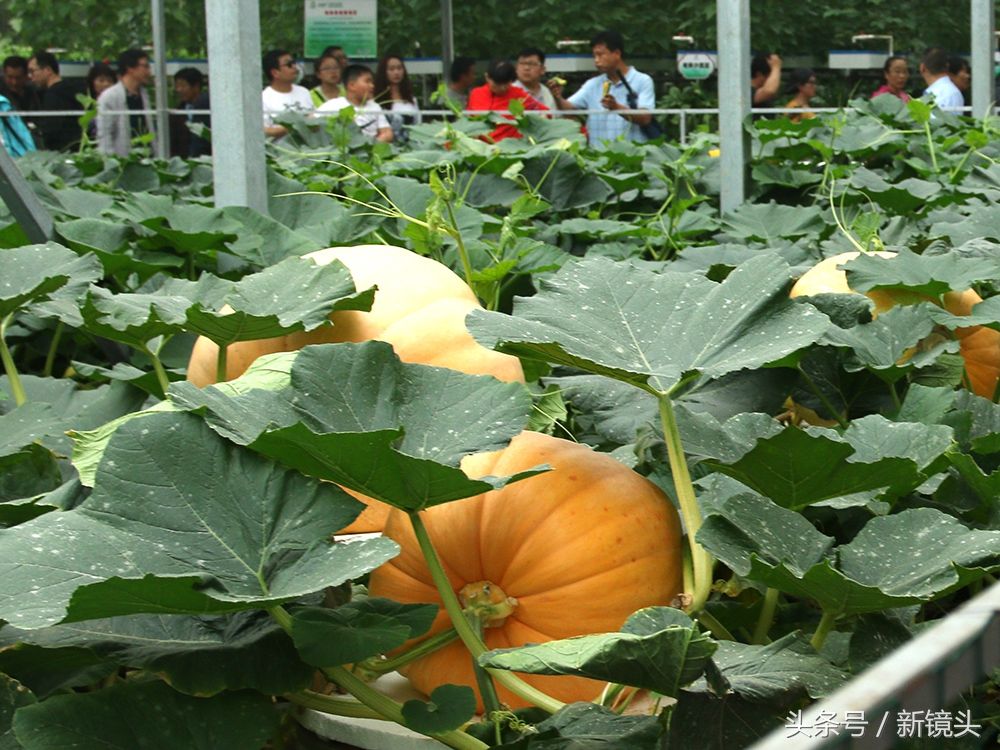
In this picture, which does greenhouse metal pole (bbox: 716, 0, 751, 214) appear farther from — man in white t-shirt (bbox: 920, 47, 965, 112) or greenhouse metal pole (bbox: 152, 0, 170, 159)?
man in white t-shirt (bbox: 920, 47, 965, 112)

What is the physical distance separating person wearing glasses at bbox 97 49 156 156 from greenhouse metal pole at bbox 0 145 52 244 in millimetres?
6389

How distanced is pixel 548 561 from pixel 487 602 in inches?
2.5

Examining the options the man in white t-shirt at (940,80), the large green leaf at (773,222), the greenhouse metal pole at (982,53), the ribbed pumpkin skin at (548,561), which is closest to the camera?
the ribbed pumpkin skin at (548,561)

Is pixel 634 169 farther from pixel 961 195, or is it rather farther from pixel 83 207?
pixel 83 207

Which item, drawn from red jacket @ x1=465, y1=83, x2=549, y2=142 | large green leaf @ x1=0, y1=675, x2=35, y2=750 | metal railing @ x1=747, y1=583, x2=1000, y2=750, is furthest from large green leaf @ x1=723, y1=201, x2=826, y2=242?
red jacket @ x1=465, y1=83, x2=549, y2=142

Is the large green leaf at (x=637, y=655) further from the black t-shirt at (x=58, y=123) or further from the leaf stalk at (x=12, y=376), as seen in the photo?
the black t-shirt at (x=58, y=123)

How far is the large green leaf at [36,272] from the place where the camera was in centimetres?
181

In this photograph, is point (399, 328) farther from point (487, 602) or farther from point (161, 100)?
point (161, 100)

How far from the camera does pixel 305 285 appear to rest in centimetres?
169

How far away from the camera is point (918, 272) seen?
73.4 inches

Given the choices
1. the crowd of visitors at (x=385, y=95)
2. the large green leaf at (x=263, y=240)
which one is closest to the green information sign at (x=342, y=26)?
the crowd of visitors at (x=385, y=95)

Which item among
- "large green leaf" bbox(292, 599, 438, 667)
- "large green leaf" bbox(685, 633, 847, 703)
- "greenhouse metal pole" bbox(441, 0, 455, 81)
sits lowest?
"large green leaf" bbox(685, 633, 847, 703)

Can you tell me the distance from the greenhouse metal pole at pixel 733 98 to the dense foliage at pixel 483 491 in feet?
6.83

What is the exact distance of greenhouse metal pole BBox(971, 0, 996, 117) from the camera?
656cm
